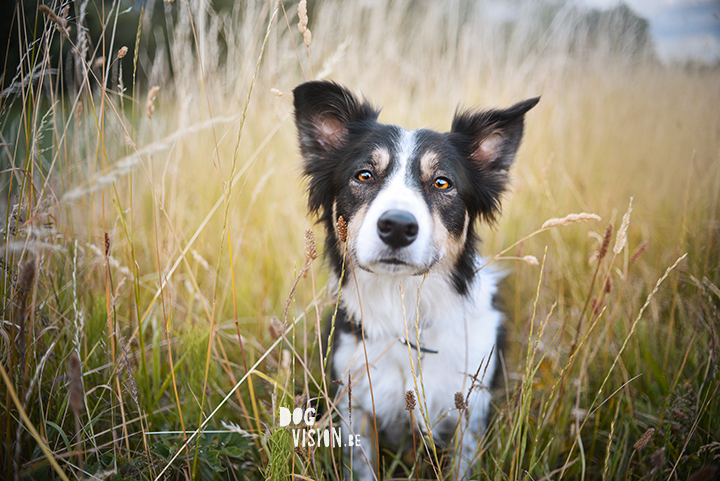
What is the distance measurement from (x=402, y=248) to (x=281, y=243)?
2082 mm

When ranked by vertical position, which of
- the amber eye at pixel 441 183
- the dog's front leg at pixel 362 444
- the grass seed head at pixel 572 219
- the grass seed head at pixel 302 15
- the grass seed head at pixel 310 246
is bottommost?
the dog's front leg at pixel 362 444

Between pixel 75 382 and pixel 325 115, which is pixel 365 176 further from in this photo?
pixel 75 382

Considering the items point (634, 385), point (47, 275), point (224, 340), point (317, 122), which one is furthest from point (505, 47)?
point (47, 275)

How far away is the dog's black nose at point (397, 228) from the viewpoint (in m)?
1.60

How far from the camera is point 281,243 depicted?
11.5 feet

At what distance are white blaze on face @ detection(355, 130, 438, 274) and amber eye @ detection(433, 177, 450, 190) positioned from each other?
0.21 m

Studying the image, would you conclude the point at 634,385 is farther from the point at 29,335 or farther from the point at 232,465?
the point at 29,335

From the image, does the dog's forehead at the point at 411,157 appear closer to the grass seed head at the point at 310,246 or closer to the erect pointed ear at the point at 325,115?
the erect pointed ear at the point at 325,115

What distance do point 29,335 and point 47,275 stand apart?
52 cm

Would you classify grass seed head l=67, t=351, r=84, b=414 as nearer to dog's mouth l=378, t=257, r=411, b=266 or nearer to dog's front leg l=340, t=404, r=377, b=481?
dog's mouth l=378, t=257, r=411, b=266

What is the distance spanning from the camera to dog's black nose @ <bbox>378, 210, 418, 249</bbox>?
62.9 inches

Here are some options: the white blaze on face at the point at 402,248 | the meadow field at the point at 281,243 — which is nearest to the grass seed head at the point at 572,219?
the meadow field at the point at 281,243

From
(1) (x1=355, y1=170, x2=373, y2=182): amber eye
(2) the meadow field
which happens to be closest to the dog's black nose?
(2) the meadow field

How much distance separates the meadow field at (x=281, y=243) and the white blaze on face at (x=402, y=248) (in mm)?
297
